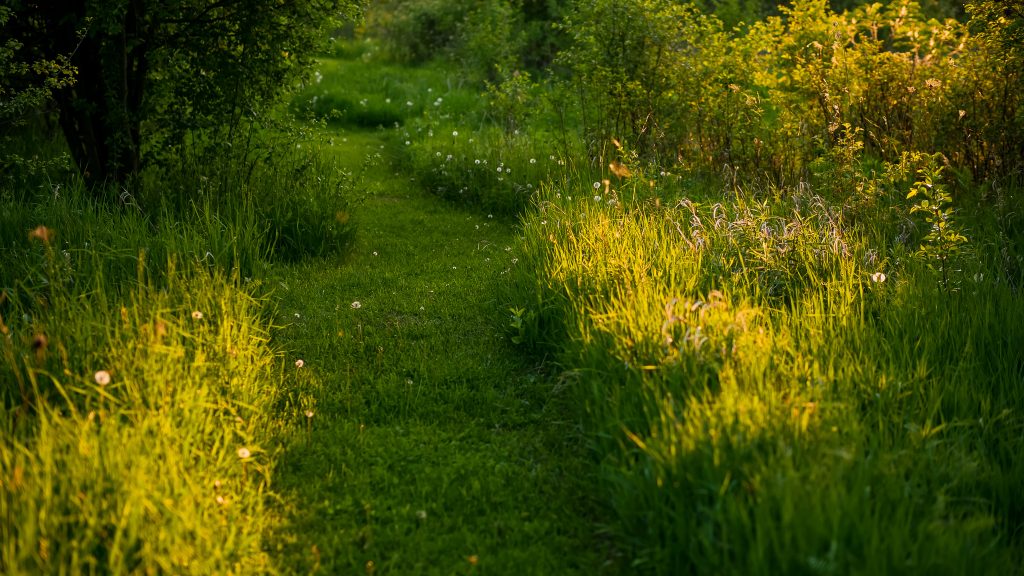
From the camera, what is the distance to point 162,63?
6387 mm

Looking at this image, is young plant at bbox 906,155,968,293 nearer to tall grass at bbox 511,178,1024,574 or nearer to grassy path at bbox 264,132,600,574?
tall grass at bbox 511,178,1024,574

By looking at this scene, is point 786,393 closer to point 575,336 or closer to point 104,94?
point 575,336

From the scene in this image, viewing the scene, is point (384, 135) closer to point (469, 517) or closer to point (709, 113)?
point (709, 113)

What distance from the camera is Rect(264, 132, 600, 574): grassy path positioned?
3.09 m

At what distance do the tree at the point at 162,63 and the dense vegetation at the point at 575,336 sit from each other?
0.06 meters

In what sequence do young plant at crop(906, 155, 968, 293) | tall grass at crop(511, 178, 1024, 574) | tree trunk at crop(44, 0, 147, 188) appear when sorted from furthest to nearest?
tree trunk at crop(44, 0, 147, 188) → young plant at crop(906, 155, 968, 293) → tall grass at crop(511, 178, 1024, 574)

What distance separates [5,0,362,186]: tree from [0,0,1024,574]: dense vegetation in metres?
0.06

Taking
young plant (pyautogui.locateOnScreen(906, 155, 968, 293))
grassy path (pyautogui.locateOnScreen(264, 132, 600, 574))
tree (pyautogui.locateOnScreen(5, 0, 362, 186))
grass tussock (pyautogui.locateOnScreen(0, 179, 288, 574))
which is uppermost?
tree (pyautogui.locateOnScreen(5, 0, 362, 186))

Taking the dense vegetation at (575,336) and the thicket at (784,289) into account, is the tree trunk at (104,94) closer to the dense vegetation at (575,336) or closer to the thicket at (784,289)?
the dense vegetation at (575,336)

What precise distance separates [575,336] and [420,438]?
0.95m

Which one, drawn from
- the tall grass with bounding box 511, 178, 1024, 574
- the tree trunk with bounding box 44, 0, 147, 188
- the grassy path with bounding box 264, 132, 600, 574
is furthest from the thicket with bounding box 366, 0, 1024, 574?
the tree trunk with bounding box 44, 0, 147, 188

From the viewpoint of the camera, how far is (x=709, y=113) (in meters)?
7.54

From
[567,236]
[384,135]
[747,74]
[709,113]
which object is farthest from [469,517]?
[384,135]

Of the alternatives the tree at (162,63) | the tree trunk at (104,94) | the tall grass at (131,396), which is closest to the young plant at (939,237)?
the tall grass at (131,396)
